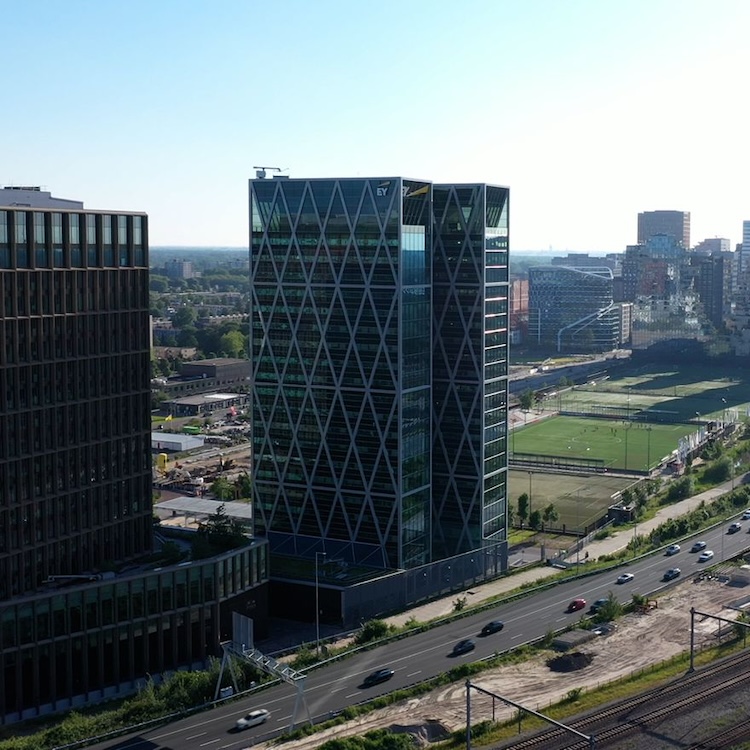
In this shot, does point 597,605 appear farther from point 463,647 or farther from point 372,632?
point 372,632

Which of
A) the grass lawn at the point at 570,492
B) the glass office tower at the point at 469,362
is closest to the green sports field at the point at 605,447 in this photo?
the grass lawn at the point at 570,492

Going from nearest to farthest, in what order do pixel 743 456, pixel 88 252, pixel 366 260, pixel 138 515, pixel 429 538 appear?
1. pixel 88 252
2. pixel 138 515
3. pixel 366 260
4. pixel 429 538
5. pixel 743 456

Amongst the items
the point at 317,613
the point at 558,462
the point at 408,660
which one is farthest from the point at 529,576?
the point at 558,462

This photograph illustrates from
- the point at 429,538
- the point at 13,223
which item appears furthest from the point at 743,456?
the point at 13,223

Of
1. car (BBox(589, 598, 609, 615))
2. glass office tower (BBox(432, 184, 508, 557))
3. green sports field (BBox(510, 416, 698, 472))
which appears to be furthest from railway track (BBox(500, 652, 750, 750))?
green sports field (BBox(510, 416, 698, 472))

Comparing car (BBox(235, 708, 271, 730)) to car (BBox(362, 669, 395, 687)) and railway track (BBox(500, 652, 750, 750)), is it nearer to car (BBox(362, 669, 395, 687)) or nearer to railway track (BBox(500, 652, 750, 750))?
car (BBox(362, 669, 395, 687))

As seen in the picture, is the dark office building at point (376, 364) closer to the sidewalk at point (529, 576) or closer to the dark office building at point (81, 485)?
the sidewalk at point (529, 576)

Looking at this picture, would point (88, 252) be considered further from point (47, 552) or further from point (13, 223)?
point (47, 552)
